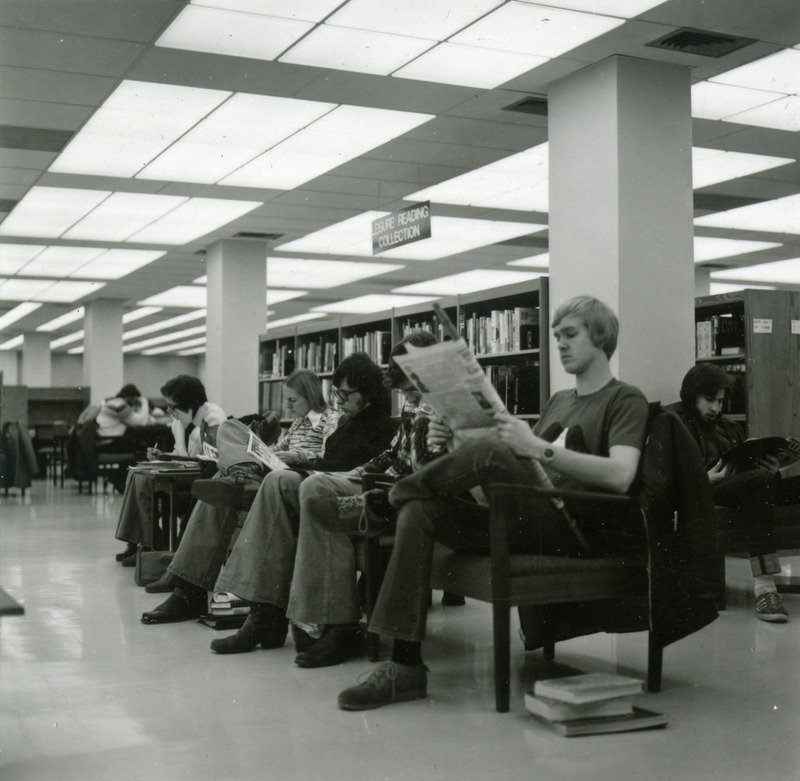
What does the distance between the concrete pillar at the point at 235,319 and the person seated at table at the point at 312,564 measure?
6.78 meters

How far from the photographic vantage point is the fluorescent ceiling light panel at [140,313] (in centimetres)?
1551

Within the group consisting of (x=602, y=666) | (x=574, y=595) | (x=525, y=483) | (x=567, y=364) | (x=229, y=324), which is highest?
(x=229, y=324)

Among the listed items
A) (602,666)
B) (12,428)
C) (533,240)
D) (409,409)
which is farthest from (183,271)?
(602,666)

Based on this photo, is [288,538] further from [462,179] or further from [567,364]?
[462,179]

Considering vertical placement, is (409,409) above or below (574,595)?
above

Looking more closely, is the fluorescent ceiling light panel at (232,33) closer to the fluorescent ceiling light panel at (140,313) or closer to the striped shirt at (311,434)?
the striped shirt at (311,434)

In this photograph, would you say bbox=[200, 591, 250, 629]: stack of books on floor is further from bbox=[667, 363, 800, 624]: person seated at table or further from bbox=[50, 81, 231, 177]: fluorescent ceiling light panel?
bbox=[50, 81, 231, 177]: fluorescent ceiling light panel

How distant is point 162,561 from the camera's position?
4695 millimetres

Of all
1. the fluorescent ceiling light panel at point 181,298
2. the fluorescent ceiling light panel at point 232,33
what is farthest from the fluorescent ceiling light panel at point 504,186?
the fluorescent ceiling light panel at point 181,298

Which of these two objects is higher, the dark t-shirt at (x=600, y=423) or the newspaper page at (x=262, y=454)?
the dark t-shirt at (x=600, y=423)

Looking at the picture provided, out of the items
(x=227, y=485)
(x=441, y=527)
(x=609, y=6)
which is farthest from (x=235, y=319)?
(x=441, y=527)

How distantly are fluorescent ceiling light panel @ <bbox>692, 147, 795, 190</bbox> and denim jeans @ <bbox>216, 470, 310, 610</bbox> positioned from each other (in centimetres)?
446

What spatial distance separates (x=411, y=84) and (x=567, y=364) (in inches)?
117

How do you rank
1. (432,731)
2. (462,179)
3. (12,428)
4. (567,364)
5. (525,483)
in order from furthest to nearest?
1. (12,428)
2. (462,179)
3. (567,364)
4. (525,483)
5. (432,731)
